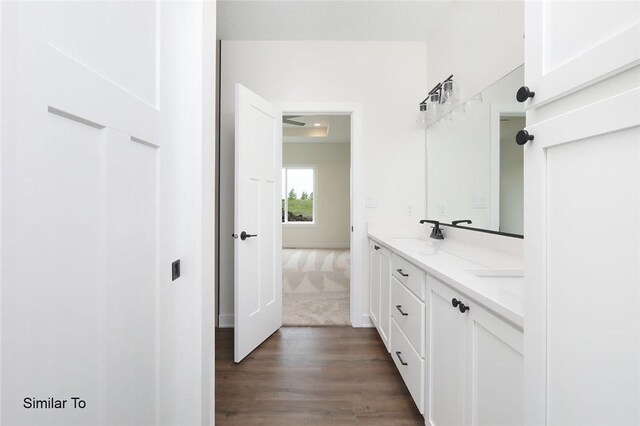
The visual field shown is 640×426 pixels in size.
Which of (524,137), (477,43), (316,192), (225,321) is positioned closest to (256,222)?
(225,321)


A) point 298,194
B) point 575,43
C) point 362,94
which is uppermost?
point 362,94

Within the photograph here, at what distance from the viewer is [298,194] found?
8711 millimetres

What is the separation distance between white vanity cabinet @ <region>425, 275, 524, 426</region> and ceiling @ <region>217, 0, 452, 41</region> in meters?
2.19

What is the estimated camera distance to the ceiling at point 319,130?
247 inches

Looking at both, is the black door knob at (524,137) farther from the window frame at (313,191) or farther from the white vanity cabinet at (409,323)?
the window frame at (313,191)

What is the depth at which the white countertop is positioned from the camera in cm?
91

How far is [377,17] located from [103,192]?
2664mm

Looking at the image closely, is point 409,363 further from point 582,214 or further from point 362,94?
point 362,94

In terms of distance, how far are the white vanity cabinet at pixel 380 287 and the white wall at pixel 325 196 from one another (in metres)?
5.57

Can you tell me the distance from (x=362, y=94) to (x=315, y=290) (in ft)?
8.01

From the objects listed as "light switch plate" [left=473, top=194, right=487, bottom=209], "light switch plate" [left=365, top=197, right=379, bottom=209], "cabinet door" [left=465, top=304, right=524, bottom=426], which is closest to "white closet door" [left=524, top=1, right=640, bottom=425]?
"cabinet door" [left=465, top=304, right=524, bottom=426]

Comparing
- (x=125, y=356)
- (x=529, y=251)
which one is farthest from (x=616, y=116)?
(x=125, y=356)

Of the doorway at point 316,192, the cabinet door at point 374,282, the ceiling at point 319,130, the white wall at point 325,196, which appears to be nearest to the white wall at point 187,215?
the cabinet door at point 374,282

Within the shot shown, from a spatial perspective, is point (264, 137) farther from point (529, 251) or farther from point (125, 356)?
point (529, 251)
